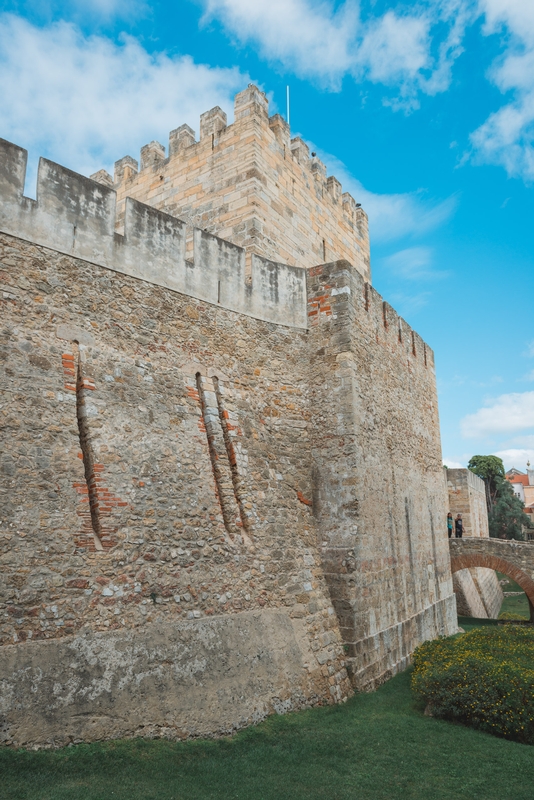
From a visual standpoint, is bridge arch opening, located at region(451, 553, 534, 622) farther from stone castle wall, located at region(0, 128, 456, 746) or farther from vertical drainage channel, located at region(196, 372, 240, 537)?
vertical drainage channel, located at region(196, 372, 240, 537)

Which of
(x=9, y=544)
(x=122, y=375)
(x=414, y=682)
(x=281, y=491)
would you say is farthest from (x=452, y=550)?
(x=9, y=544)

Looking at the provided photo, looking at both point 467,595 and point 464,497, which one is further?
point 464,497

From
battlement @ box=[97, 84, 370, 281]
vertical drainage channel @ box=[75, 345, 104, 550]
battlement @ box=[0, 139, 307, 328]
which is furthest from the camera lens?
battlement @ box=[97, 84, 370, 281]

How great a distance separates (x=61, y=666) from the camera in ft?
16.3

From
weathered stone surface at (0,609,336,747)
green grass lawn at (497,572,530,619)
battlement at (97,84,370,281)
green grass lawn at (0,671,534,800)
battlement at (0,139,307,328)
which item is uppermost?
battlement at (97,84,370,281)

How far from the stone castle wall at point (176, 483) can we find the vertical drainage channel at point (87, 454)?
0.02 meters

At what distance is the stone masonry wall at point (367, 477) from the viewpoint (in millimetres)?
8094

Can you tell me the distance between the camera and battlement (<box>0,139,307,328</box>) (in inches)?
236

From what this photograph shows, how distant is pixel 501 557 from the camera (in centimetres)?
1609

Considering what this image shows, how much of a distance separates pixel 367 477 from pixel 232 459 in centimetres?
243

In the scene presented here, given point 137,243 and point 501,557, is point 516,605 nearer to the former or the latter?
point 501,557

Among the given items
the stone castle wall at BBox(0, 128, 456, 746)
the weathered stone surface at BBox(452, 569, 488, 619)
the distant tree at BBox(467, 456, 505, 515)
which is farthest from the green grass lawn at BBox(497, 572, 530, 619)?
the stone castle wall at BBox(0, 128, 456, 746)

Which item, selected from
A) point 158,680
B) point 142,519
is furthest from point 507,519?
point 158,680

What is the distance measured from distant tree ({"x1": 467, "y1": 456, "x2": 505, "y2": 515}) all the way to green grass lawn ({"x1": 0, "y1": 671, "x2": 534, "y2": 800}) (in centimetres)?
4278
